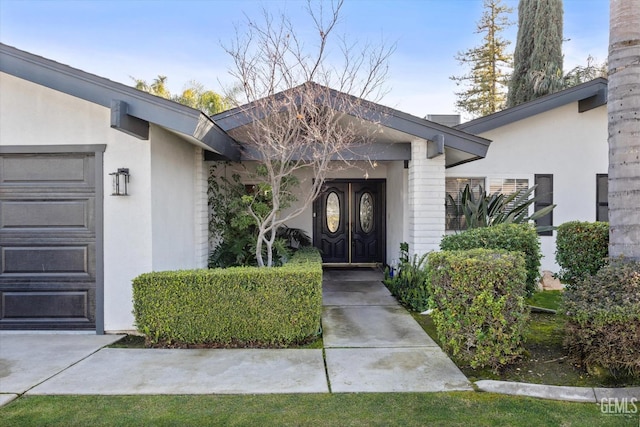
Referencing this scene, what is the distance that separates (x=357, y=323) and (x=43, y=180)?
4775 mm

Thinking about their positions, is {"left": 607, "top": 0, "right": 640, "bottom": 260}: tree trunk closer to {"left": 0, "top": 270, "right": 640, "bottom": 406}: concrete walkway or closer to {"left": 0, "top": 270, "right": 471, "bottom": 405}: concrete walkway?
{"left": 0, "top": 270, "right": 640, "bottom": 406}: concrete walkway

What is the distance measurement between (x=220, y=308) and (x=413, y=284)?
348 centimetres

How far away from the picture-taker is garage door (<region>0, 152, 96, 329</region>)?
5496mm

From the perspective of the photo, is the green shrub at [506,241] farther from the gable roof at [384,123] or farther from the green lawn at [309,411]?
the green lawn at [309,411]

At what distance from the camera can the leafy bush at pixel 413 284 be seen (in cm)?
656

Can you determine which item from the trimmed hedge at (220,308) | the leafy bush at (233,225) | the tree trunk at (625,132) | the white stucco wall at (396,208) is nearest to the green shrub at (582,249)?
the tree trunk at (625,132)

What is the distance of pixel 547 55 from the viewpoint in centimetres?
1545

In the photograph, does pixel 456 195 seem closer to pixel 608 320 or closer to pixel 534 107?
pixel 534 107

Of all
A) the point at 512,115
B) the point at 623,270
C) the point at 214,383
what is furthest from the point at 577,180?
the point at 214,383

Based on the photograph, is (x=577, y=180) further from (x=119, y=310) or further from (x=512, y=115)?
(x=119, y=310)

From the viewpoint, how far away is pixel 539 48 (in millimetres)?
15461

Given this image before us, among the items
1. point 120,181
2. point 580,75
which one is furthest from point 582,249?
point 580,75

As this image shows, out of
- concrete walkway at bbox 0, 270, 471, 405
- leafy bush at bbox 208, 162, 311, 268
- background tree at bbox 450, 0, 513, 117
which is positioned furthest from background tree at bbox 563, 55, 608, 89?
concrete walkway at bbox 0, 270, 471, 405

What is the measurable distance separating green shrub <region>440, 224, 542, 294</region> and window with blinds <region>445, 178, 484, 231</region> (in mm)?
2929
